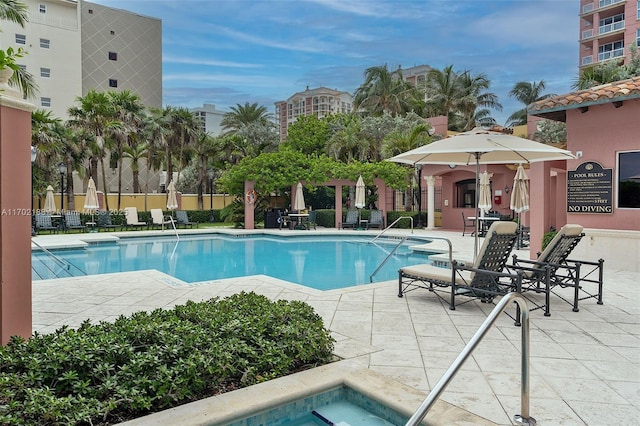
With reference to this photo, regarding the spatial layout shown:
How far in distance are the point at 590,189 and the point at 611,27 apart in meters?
31.3

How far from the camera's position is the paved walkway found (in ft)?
10.9

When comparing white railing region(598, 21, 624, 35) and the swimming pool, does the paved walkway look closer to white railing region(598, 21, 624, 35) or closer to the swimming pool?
the swimming pool

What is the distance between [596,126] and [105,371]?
34.8ft

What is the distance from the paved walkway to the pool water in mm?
459

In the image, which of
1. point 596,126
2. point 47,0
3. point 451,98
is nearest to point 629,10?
point 451,98

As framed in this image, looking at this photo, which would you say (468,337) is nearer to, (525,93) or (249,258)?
(249,258)

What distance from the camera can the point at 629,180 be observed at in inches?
373

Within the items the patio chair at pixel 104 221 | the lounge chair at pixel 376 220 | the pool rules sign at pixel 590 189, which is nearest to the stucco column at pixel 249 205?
the lounge chair at pixel 376 220

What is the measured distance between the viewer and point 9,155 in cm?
409

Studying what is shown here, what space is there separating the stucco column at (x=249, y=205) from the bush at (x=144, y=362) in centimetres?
1780

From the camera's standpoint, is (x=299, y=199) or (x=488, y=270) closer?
(x=488, y=270)

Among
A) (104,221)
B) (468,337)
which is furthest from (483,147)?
(104,221)

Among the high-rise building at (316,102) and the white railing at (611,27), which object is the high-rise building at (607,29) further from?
the high-rise building at (316,102)

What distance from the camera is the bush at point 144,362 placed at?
2820 millimetres
